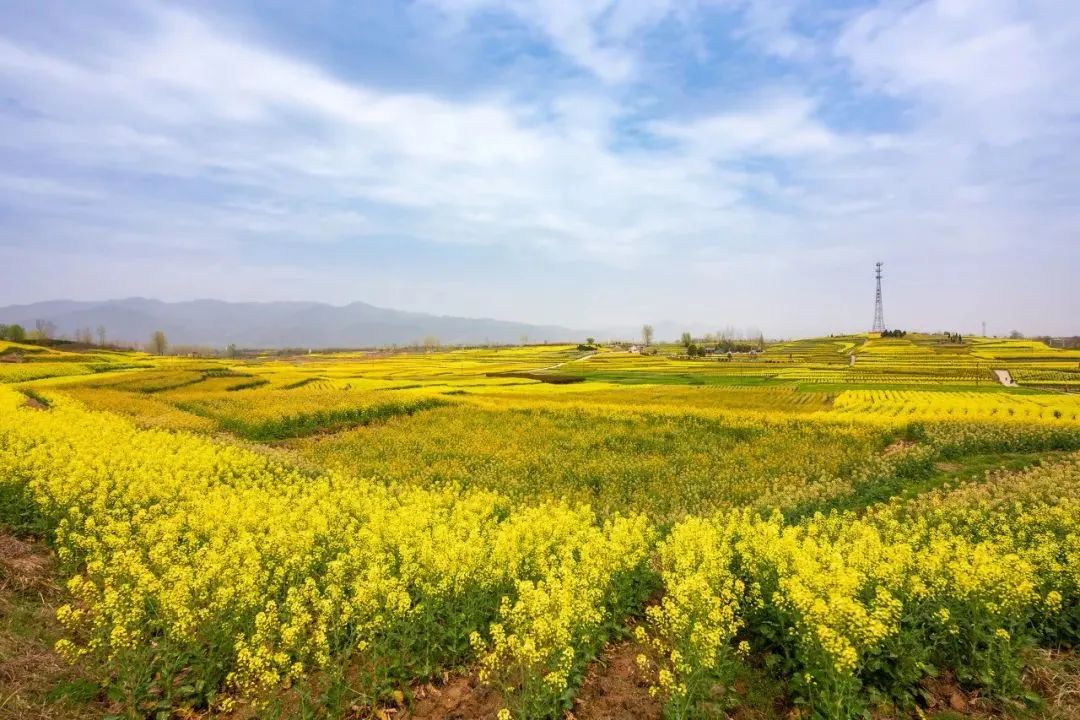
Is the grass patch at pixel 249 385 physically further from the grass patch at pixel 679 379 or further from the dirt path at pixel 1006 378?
the dirt path at pixel 1006 378

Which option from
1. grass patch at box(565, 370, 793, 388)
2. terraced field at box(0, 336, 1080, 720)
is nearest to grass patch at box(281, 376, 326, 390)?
grass patch at box(565, 370, 793, 388)

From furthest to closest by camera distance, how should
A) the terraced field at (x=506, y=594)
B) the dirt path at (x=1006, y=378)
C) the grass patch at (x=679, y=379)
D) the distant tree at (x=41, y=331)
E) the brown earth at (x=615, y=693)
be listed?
the distant tree at (x=41, y=331) < the grass patch at (x=679, y=379) < the dirt path at (x=1006, y=378) < the brown earth at (x=615, y=693) < the terraced field at (x=506, y=594)

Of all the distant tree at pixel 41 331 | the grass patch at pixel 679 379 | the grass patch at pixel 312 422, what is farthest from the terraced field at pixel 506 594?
the distant tree at pixel 41 331

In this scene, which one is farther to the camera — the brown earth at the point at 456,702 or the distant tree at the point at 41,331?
the distant tree at the point at 41,331

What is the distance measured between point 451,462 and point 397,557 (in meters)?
11.8

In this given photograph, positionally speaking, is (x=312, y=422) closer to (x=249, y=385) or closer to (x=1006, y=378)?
(x=249, y=385)

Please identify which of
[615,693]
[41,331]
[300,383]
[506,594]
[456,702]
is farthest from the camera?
[41,331]

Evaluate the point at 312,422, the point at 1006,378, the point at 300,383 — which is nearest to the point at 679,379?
the point at 1006,378

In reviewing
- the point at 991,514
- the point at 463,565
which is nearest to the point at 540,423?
the point at 991,514

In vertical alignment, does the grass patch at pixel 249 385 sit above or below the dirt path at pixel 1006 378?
above

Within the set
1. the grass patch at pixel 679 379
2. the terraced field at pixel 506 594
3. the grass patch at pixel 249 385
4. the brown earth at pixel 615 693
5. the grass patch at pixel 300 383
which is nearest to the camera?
the terraced field at pixel 506 594

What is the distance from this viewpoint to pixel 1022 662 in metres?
6.38

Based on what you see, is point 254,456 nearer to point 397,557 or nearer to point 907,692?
point 397,557

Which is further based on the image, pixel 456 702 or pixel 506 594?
pixel 506 594
